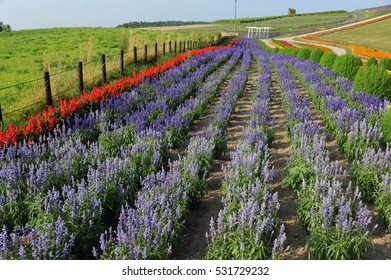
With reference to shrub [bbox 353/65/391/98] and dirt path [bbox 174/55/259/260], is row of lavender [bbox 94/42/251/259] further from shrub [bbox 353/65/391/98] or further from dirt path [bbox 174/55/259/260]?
shrub [bbox 353/65/391/98]

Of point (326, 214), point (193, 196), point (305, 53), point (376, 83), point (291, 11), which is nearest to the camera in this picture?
point (326, 214)

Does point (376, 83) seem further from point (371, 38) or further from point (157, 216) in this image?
point (371, 38)

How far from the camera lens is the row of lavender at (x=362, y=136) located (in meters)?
5.02

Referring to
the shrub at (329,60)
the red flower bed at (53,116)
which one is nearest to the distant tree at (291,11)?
the shrub at (329,60)

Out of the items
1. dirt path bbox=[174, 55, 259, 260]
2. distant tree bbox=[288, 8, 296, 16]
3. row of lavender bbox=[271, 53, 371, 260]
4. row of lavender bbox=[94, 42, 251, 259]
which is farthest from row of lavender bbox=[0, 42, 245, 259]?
distant tree bbox=[288, 8, 296, 16]

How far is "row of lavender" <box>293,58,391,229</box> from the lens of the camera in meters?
5.02

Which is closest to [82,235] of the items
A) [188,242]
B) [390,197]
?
[188,242]

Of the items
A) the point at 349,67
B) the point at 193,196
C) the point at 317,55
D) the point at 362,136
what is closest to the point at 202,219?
the point at 193,196

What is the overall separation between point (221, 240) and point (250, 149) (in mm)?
2459

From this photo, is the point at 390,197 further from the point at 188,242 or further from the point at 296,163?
the point at 188,242

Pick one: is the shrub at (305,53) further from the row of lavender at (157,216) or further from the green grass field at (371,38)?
the green grass field at (371,38)

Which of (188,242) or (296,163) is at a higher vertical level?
(296,163)

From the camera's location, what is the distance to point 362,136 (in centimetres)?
647
